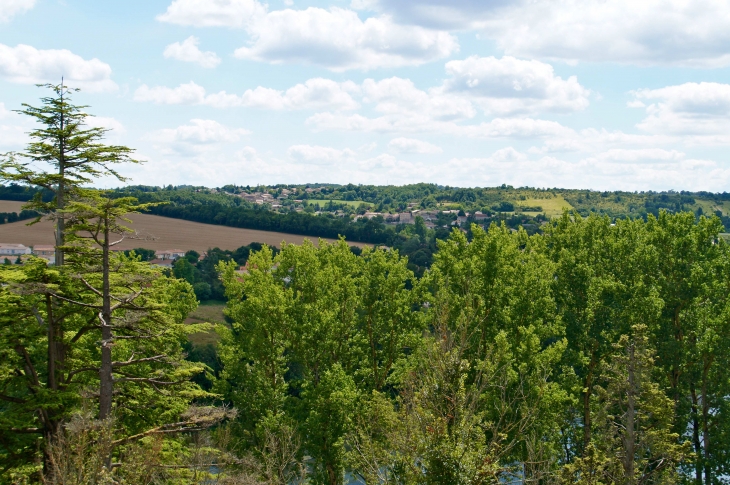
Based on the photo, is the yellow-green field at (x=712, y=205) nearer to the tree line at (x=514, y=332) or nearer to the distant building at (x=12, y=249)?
the tree line at (x=514, y=332)

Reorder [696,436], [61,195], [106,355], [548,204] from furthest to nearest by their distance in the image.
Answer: [548,204], [696,436], [61,195], [106,355]

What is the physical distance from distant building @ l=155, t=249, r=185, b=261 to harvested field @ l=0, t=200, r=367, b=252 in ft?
3.23

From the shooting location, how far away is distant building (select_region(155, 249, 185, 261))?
9538 centimetres

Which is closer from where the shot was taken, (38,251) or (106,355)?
(106,355)

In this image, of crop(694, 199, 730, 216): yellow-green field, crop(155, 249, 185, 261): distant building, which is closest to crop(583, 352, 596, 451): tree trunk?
crop(155, 249, 185, 261): distant building

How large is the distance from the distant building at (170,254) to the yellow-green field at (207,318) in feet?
57.0

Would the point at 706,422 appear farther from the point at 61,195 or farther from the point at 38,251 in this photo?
the point at 38,251

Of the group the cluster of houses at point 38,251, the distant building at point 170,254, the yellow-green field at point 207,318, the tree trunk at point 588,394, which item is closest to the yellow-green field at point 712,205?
the distant building at point 170,254

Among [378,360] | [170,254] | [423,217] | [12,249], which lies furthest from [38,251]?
[423,217]

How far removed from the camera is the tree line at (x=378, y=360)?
15852 mm

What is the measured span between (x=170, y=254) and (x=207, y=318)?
32756 millimetres

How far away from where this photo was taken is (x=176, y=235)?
107125mm

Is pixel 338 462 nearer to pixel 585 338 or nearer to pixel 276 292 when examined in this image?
pixel 276 292

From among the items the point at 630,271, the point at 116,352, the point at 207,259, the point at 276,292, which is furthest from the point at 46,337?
the point at 207,259
